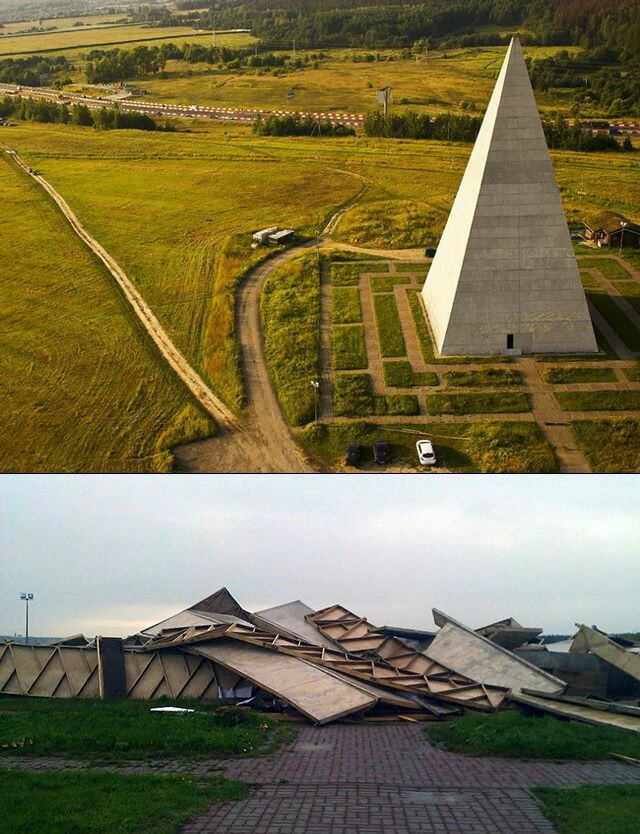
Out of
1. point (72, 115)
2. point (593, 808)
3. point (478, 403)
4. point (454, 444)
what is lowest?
point (593, 808)

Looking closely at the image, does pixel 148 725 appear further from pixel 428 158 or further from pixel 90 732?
pixel 428 158

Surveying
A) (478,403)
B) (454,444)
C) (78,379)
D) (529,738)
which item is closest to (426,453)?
(454,444)

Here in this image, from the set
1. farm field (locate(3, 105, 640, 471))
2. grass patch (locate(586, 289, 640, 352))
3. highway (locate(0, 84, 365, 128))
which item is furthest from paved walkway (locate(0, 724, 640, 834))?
highway (locate(0, 84, 365, 128))

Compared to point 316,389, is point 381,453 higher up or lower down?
lower down

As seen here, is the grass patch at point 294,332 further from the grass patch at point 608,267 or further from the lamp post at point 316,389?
the grass patch at point 608,267

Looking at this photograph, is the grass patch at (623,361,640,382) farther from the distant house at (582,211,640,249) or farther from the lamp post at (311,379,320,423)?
the distant house at (582,211,640,249)

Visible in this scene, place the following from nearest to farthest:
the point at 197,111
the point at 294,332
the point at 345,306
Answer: the point at 294,332
the point at 345,306
the point at 197,111

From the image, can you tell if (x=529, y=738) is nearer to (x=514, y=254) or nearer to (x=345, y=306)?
(x=514, y=254)

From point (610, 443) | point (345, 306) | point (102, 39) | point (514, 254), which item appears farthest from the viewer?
point (102, 39)
